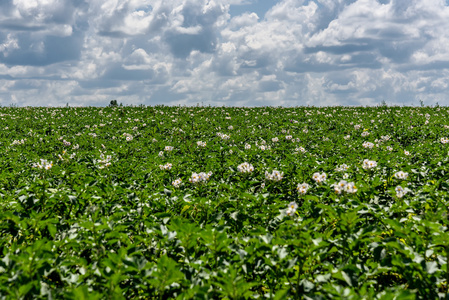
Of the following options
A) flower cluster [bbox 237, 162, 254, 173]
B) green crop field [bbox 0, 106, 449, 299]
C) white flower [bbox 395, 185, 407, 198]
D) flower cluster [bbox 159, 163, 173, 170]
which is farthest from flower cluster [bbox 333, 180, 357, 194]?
flower cluster [bbox 159, 163, 173, 170]

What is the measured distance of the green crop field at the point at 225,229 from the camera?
2840 mm

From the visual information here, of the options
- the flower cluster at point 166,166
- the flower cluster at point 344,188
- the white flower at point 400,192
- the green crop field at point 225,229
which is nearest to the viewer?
the green crop field at point 225,229

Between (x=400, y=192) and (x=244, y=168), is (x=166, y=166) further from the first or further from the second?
(x=400, y=192)

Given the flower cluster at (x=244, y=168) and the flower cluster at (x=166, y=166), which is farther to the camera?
the flower cluster at (x=166, y=166)

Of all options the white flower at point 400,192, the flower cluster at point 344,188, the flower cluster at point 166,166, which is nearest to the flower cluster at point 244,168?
the flower cluster at point 166,166

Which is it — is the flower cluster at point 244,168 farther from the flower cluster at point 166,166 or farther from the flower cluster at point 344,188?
the flower cluster at point 344,188

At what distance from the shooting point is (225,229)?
3730 mm

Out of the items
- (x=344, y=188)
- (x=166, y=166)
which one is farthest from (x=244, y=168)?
(x=344, y=188)

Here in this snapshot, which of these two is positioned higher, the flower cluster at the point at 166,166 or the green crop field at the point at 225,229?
the flower cluster at the point at 166,166

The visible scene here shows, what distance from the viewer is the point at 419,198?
4.30 meters

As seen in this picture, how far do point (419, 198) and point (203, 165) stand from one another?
178 inches

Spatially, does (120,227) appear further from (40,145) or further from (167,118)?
(167,118)

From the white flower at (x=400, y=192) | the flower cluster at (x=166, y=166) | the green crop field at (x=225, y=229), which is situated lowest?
the green crop field at (x=225, y=229)

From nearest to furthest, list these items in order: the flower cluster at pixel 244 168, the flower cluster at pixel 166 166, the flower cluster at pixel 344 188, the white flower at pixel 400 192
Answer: the white flower at pixel 400 192 < the flower cluster at pixel 344 188 < the flower cluster at pixel 244 168 < the flower cluster at pixel 166 166
